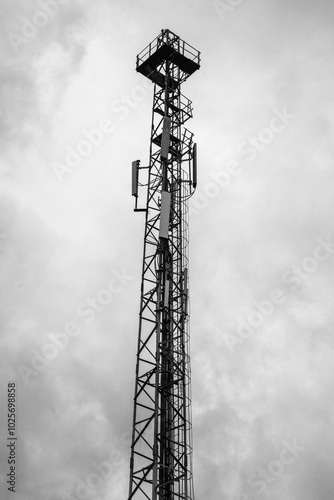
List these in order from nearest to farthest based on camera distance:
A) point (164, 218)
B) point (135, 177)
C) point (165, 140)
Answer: point (164, 218) → point (165, 140) → point (135, 177)

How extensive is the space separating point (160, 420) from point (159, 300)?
20.0ft

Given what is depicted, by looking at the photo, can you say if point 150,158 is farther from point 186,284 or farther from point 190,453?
point 190,453

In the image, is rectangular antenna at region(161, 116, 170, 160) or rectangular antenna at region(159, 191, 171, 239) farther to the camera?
rectangular antenna at region(161, 116, 170, 160)

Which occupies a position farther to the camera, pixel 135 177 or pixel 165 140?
pixel 135 177

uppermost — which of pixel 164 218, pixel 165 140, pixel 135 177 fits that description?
pixel 165 140

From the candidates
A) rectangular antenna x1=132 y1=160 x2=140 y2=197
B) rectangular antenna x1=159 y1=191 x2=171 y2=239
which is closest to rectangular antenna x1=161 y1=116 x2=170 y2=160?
rectangular antenna x1=132 y1=160 x2=140 y2=197

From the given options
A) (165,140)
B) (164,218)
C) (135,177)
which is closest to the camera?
(164,218)

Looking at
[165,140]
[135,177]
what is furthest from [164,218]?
[165,140]

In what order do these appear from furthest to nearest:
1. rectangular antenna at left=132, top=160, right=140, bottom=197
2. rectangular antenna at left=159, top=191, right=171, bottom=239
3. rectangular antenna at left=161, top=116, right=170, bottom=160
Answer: rectangular antenna at left=132, top=160, right=140, bottom=197 < rectangular antenna at left=161, top=116, right=170, bottom=160 < rectangular antenna at left=159, top=191, right=171, bottom=239

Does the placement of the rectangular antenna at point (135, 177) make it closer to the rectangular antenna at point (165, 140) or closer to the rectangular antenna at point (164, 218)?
the rectangular antenna at point (165, 140)

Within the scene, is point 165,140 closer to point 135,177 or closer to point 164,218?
point 135,177

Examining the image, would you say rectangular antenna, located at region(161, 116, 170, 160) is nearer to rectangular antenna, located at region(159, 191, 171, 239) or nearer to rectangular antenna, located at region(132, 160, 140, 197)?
rectangular antenna, located at region(132, 160, 140, 197)

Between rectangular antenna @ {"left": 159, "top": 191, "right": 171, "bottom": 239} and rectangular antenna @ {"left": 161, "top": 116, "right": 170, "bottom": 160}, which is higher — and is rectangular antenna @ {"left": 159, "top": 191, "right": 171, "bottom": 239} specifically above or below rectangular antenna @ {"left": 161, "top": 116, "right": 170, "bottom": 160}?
below

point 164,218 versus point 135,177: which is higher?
point 135,177
